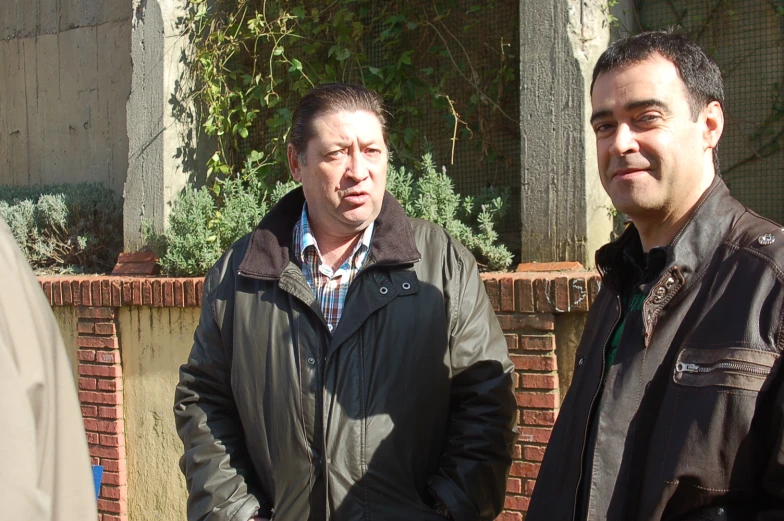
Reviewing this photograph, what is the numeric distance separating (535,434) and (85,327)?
3.02 m

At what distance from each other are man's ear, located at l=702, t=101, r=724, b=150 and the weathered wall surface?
549cm

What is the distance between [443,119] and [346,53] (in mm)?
765

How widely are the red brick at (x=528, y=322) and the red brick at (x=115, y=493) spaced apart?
2814mm

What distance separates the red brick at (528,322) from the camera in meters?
3.79

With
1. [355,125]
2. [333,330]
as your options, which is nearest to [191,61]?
[355,125]

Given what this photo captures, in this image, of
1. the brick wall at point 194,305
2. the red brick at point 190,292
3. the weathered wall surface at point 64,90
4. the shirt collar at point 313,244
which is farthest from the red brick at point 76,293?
the shirt collar at point 313,244

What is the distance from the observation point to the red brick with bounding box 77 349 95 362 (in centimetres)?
525

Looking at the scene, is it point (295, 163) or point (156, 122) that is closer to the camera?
point (295, 163)

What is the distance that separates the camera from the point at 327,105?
290 cm

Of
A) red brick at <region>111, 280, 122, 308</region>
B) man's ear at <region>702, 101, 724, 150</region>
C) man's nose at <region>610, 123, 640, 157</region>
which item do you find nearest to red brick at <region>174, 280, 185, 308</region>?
red brick at <region>111, 280, 122, 308</region>

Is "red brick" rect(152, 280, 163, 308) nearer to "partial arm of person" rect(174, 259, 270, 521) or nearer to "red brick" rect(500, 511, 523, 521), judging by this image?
"partial arm of person" rect(174, 259, 270, 521)

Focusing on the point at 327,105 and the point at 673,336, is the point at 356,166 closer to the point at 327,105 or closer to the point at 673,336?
the point at 327,105

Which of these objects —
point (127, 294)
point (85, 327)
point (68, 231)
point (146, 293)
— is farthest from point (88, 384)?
point (68, 231)

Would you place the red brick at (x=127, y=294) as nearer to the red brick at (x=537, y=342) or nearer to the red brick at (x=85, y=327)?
the red brick at (x=85, y=327)
